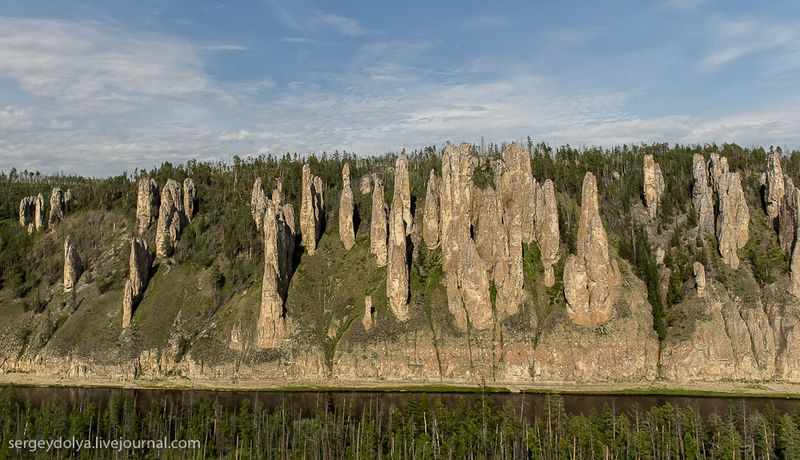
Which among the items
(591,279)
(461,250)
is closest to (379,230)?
(461,250)

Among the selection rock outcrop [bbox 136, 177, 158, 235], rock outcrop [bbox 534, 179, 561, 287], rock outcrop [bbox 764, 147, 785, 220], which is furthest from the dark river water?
rock outcrop [bbox 136, 177, 158, 235]

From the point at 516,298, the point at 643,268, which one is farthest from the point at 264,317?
the point at 643,268

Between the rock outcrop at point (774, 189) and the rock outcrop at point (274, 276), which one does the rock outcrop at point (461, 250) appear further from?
the rock outcrop at point (774, 189)

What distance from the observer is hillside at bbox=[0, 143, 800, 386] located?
446ft

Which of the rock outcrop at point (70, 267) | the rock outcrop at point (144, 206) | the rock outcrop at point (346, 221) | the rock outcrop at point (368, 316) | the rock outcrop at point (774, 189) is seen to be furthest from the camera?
the rock outcrop at point (144, 206)

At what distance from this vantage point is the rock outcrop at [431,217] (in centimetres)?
16938

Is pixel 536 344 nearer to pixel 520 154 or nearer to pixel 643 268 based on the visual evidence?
pixel 643 268

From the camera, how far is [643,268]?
6058 inches

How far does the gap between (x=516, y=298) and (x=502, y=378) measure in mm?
20215

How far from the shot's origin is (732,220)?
515 feet

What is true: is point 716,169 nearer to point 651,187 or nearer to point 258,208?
point 651,187

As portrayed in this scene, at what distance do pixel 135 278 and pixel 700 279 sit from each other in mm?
136496

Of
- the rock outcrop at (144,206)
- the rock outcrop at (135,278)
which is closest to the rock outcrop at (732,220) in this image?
the rock outcrop at (135,278)

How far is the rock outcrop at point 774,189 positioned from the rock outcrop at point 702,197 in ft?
44.2
